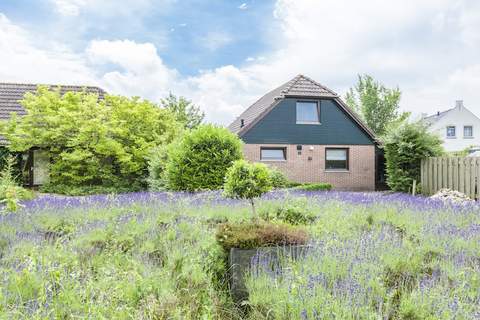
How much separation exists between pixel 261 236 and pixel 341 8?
18.1ft

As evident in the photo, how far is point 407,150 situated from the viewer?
1636 cm

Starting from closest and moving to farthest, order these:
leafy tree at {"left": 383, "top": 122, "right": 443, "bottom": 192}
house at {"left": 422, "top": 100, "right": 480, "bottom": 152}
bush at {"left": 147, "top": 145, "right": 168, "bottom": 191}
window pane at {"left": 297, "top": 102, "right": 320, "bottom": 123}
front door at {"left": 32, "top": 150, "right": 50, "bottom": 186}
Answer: bush at {"left": 147, "top": 145, "right": 168, "bottom": 191}
leafy tree at {"left": 383, "top": 122, "right": 443, "bottom": 192}
front door at {"left": 32, "top": 150, "right": 50, "bottom": 186}
window pane at {"left": 297, "top": 102, "right": 320, "bottom": 123}
house at {"left": 422, "top": 100, "right": 480, "bottom": 152}

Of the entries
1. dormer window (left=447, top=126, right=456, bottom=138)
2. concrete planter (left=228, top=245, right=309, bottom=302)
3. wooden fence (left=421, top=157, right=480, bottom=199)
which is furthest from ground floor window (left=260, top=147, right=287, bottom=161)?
dormer window (left=447, top=126, right=456, bottom=138)

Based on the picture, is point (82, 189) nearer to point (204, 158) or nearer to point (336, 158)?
point (204, 158)

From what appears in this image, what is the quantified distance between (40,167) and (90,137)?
4.01 metres

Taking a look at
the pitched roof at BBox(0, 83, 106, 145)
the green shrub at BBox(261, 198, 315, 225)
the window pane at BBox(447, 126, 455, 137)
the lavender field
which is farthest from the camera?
the window pane at BBox(447, 126, 455, 137)

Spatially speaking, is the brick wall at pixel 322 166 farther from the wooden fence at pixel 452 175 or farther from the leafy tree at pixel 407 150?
the wooden fence at pixel 452 175

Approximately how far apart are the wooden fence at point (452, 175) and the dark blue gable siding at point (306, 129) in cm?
669

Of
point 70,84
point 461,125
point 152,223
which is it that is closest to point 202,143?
point 152,223

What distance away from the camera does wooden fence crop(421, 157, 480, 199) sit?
513 inches

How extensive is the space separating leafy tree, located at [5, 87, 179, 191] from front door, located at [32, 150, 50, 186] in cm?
87

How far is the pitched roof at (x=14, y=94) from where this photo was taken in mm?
20433

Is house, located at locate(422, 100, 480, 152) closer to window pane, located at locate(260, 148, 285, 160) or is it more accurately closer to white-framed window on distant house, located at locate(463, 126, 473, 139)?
white-framed window on distant house, located at locate(463, 126, 473, 139)

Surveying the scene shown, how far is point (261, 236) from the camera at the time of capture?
4059mm
